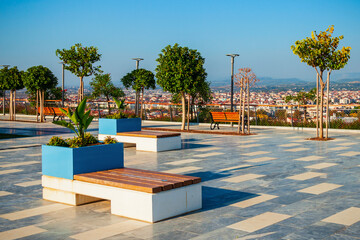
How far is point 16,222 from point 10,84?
23994 mm

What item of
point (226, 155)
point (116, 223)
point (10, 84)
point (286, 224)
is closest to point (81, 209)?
point (116, 223)

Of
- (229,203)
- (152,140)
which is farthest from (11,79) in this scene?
(229,203)

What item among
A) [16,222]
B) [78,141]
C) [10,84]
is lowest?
[16,222]

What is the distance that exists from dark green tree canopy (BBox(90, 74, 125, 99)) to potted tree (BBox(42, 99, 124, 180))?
88.7 feet

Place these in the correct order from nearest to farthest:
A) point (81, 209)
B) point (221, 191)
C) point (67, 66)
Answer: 1. point (81, 209)
2. point (221, 191)
3. point (67, 66)

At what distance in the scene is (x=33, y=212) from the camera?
5.95m

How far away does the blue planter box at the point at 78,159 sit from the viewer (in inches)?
251

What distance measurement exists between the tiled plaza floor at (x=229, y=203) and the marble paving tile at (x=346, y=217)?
1cm

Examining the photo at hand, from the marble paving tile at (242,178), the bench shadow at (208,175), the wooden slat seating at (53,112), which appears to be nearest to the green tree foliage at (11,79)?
the wooden slat seating at (53,112)

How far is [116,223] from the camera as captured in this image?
5.43m

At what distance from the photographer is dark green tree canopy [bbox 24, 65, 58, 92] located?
2467 cm

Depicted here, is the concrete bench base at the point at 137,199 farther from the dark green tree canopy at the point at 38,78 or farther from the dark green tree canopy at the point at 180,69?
the dark green tree canopy at the point at 38,78

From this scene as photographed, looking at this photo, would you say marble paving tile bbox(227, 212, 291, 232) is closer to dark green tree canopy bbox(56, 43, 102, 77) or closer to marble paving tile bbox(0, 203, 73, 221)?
marble paving tile bbox(0, 203, 73, 221)

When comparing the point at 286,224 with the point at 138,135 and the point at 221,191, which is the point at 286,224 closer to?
the point at 221,191
